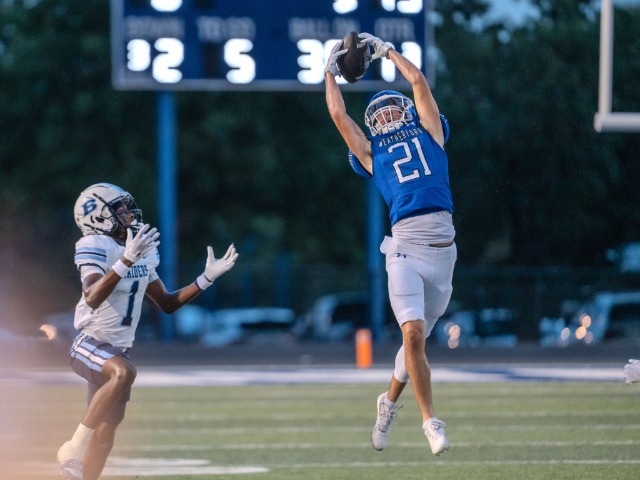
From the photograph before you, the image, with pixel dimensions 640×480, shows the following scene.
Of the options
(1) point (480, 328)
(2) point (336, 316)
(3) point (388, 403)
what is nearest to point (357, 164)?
(3) point (388, 403)

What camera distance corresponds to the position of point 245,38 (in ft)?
65.6

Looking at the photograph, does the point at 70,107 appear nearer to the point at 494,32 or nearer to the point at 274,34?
the point at 494,32

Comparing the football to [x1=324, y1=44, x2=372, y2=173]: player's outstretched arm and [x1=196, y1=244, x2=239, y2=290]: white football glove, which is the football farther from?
[x1=196, y1=244, x2=239, y2=290]: white football glove

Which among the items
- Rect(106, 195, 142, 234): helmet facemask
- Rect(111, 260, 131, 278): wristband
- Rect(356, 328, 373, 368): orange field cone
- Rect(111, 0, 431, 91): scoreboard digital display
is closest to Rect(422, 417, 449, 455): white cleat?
Rect(111, 260, 131, 278): wristband

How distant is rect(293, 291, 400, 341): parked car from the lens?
27875 mm

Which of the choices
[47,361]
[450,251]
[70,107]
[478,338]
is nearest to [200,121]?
[70,107]

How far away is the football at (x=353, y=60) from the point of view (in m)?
8.17

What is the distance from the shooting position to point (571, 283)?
27609 mm

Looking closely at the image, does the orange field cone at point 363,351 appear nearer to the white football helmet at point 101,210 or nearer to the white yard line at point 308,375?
the white yard line at point 308,375

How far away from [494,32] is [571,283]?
682 cm

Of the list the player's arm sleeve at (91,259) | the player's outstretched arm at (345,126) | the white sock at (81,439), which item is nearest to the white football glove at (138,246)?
the player's arm sleeve at (91,259)

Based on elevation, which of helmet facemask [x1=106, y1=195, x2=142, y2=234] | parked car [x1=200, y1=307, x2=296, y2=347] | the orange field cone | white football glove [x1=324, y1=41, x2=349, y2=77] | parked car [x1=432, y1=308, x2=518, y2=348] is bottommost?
parked car [x1=200, y1=307, x2=296, y2=347]

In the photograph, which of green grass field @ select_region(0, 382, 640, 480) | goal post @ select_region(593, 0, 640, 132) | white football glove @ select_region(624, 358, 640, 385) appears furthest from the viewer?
goal post @ select_region(593, 0, 640, 132)

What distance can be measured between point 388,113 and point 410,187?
0.44 metres
